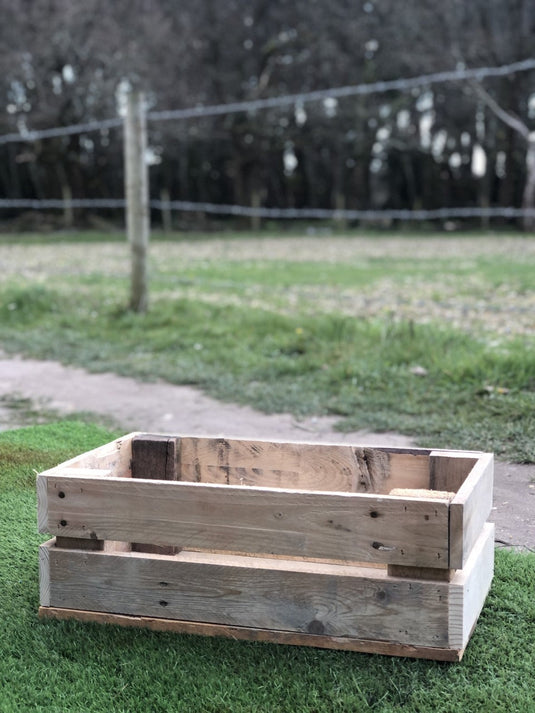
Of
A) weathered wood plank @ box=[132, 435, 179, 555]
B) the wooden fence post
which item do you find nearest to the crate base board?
weathered wood plank @ box=[132, 435, 179, 555]

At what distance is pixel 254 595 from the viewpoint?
8.86ft

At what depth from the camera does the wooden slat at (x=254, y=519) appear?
8.41ft

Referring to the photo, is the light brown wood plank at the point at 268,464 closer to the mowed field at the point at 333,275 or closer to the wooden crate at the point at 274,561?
the wooden crate at the point at 274,561

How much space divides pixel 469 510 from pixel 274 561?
67 cm

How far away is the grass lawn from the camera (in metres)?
5.51

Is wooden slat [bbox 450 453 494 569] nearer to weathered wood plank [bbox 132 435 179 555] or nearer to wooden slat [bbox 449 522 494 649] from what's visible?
wooden slat [bbox 449 522 494 649]

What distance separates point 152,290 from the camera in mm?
11031

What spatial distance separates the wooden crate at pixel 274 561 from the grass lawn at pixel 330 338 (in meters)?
2.12

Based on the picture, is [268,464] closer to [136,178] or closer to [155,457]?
[155,457]

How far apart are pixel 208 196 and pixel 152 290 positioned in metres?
26.9

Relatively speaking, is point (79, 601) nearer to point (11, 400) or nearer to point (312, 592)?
point (312, 592)

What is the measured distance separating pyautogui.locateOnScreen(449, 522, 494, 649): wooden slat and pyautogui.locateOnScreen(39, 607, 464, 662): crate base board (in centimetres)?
6

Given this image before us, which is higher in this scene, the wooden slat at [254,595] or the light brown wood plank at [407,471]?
the light brown wood plank at [407,471]

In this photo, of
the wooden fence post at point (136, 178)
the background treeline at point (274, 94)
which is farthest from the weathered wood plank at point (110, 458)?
the background treeline at point (274, 94)
